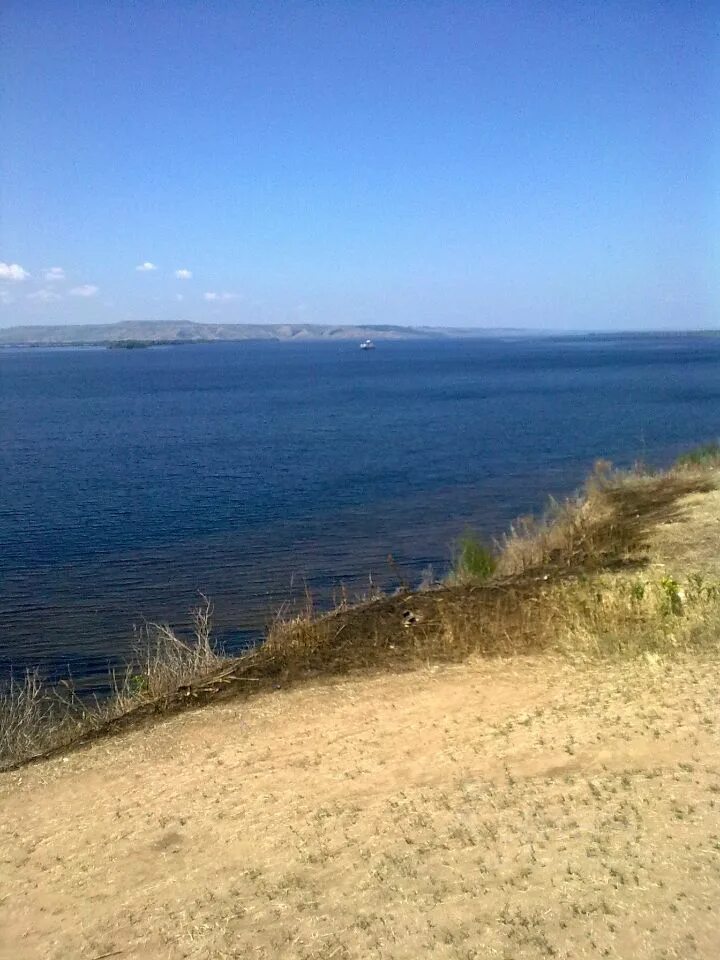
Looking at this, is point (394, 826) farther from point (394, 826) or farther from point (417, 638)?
point (417, 638)

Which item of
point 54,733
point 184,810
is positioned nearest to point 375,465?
point 54,733

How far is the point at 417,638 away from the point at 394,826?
4.30 meters

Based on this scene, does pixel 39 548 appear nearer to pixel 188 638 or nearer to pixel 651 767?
pixel 188 638

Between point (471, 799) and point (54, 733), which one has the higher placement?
point (471, 799)

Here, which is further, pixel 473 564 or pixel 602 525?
pixel 602 525

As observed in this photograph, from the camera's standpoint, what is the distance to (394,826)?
22.2ft

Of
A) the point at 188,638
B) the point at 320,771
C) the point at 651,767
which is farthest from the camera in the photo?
the point at 188,638

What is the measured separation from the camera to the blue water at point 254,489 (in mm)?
17531

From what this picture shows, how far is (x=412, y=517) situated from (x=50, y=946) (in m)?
18.5

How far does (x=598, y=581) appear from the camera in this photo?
39.4 feet

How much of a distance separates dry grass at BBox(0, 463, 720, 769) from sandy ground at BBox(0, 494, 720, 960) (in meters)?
0.55

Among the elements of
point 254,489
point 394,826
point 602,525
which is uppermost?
point 602,525

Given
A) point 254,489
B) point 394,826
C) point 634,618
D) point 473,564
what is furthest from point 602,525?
point 254,489

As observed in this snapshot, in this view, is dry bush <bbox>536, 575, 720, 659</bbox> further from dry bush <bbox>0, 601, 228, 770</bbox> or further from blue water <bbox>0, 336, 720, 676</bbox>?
blue water <bbox>0, 336, 720, 676</bbox>
